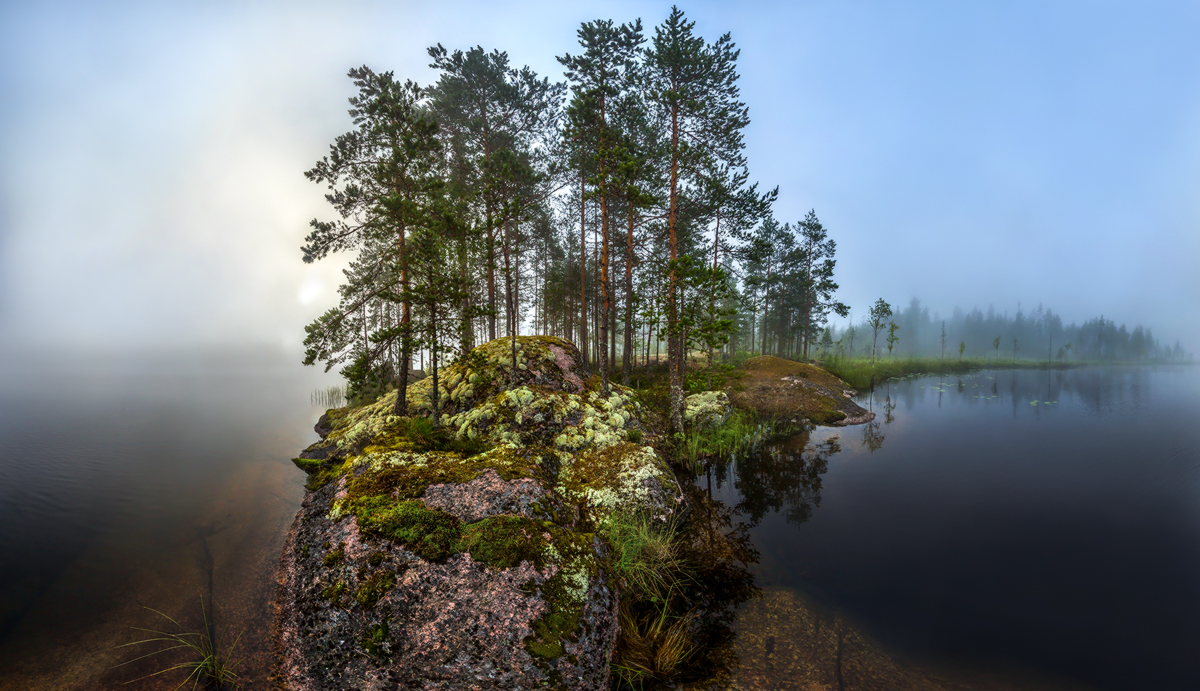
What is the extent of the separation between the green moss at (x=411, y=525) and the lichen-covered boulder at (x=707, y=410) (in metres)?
10.3

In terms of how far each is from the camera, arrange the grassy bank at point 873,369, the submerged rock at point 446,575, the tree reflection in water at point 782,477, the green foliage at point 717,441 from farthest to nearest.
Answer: the grassy bank at point 873,369, the green foliage at point 717,441, the tree reflection in water at point 782,477, the submerged rock at point 446,575

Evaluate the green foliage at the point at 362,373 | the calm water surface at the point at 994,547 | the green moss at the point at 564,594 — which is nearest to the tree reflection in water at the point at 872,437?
the calm water surface at the point at 994,547

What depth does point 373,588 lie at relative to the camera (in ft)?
13.0

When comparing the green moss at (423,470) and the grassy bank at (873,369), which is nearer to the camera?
the green moss at (423,470)

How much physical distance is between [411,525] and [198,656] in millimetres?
3404

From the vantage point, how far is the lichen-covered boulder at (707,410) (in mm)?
13766

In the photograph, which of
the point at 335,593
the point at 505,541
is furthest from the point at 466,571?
the point at 335,593

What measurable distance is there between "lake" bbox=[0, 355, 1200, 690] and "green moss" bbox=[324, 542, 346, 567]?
1.63 m

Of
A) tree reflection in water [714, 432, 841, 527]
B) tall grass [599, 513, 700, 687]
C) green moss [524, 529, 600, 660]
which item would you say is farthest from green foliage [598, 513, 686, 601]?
tree reflection in water [714, 432, 841, 527]

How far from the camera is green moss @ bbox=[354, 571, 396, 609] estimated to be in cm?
390

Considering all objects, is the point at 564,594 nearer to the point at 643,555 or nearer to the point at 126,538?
the point at 643,555

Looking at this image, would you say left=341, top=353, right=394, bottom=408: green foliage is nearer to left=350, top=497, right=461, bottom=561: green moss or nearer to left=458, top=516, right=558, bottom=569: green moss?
left=350, top=497, right=461, bottom=561: green moss

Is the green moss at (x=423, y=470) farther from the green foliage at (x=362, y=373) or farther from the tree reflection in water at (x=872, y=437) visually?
the tree reflection in water at (x=872, y=437)

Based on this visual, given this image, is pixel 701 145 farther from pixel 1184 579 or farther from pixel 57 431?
pixel 57 431
